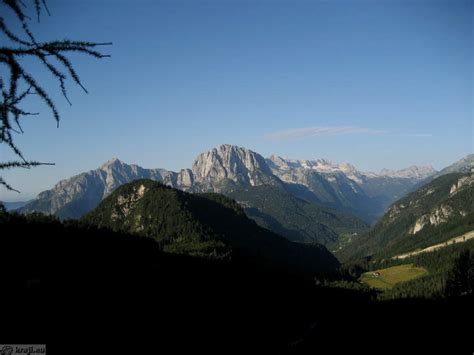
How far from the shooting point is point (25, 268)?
66.5ft

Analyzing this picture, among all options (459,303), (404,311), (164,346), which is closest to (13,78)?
(164,346)

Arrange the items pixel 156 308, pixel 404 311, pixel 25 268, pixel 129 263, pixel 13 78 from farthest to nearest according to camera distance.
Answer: pixel 404 311 < pixel 129 263 < pixel 156 308 < pixel 25 268 < pixel 13 78

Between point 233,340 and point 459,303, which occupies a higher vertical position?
point 233,340

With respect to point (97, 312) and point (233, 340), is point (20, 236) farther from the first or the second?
point (233, 340)

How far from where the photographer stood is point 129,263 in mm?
33562

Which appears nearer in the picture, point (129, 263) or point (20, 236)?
point (20, 236)

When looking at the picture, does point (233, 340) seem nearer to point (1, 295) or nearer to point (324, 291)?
point (1, 295)

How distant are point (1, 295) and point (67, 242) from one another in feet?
46.0

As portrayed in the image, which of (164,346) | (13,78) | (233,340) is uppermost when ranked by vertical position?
(13,78)

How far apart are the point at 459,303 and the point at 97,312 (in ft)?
522

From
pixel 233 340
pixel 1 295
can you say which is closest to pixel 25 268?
pixel 1 295

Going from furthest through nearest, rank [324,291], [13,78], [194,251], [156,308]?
1. [194,251]
2. [324,291]
3. [156,308]
4. [13,78]

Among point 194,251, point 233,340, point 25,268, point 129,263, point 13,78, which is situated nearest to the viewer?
point 13,78

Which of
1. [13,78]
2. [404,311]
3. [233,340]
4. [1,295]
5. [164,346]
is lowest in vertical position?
[404,311]
